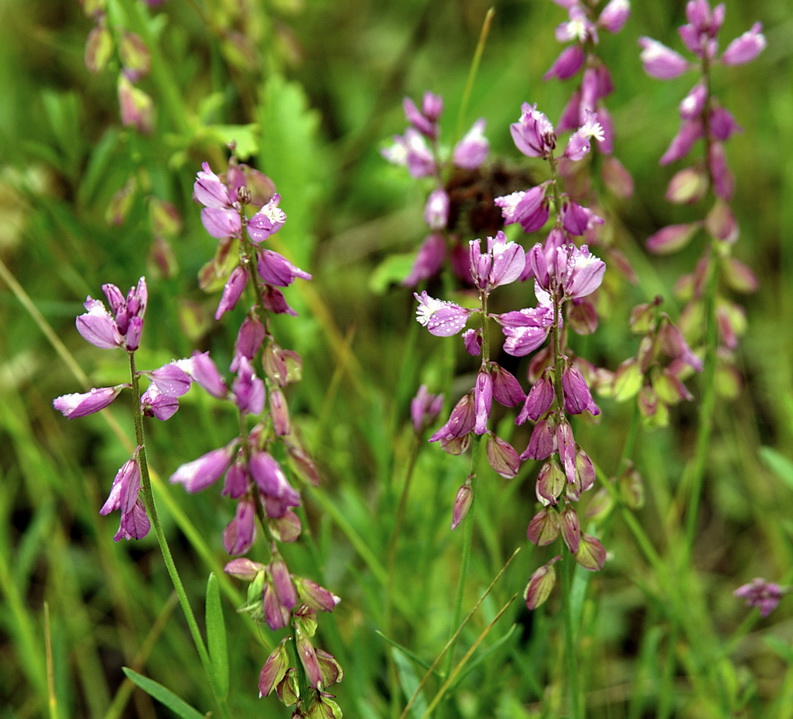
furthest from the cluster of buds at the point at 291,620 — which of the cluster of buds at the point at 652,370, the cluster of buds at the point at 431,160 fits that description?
the cluster of buds at the point at 431,160

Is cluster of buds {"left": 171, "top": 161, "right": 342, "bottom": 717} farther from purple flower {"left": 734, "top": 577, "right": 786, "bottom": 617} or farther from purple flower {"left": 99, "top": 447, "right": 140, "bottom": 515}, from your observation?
purple flower {"left": 734, "top": 577, "right": 786, "bottom": 617}

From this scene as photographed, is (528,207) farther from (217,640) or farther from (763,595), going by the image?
(763,595)

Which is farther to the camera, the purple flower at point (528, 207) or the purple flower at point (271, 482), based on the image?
the purple flower at point (528, 207)

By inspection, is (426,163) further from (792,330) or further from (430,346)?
(792,330)

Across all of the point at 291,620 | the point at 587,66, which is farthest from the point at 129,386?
the point at 587,66

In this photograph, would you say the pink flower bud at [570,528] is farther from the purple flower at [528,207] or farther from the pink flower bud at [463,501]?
the purple flower at [528,207]

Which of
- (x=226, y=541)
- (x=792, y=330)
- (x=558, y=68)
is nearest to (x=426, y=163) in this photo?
(x=558, y=68)
